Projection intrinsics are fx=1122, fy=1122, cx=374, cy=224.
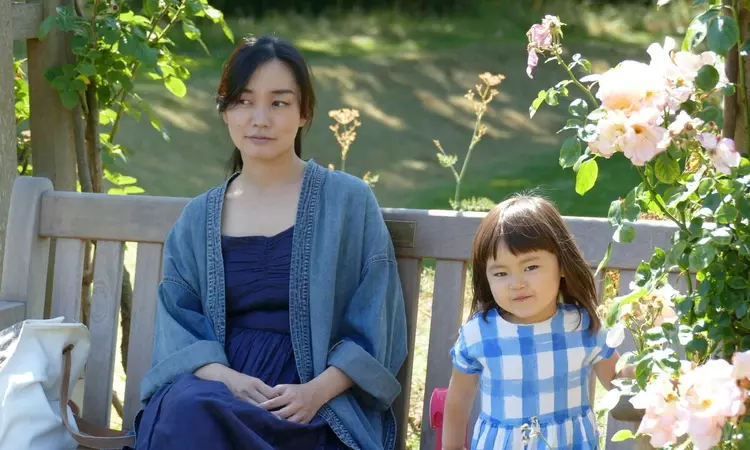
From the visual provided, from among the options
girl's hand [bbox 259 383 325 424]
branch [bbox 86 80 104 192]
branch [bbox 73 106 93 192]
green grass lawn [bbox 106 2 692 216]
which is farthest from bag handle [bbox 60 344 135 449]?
green grass lawn [bbox 106 2 692 216]

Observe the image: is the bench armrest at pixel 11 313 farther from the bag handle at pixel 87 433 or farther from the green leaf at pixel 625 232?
the green leaf at pixel 625 232

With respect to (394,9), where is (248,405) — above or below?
below

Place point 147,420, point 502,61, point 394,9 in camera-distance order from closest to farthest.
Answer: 1. point 147,420
2. point 502,61
3. point 394,9

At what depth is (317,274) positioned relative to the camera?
8.21 ft

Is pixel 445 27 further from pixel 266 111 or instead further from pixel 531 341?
pixel 531 341

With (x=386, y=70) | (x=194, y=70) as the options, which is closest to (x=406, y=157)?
(x=386, y=70)

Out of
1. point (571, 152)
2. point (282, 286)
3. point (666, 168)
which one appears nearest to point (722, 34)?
point (666, 168)

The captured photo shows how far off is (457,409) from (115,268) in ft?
3.34

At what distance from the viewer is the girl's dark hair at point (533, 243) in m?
2.20

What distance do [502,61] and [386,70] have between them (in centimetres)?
95

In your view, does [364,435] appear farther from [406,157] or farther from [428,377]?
[406,157]

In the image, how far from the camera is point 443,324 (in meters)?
2.62

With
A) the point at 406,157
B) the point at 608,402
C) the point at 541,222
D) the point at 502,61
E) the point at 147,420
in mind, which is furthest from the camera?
the point at 502,61

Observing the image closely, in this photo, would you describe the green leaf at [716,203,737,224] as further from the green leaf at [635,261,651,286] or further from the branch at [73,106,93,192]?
the branch at [73,106,93,192]
